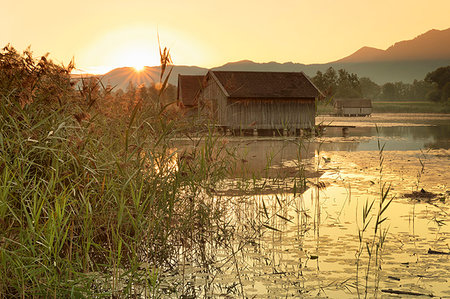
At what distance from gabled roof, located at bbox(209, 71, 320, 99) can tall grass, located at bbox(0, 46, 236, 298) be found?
85.8 ft

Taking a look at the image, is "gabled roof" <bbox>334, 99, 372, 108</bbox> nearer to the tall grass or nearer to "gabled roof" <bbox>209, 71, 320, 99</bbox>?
"gabled roof" <bbox>209, 71, 320, 99</bbox>

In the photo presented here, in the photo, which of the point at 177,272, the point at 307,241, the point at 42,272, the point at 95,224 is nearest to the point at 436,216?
the point at 307,241

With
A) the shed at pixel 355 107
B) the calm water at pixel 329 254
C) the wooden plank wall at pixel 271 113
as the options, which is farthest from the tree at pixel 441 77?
the calm water at pixel 329 254

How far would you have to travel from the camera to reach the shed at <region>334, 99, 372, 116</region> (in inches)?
4023

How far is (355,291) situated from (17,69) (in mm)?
4546

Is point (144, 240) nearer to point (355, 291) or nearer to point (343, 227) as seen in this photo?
point (355, 291)

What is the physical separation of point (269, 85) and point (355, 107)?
73.1 m

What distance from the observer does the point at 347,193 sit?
35.5 ft

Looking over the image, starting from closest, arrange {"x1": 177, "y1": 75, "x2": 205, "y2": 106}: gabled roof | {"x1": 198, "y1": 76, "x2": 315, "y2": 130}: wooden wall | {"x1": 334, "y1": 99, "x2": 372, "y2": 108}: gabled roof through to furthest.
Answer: {"x1": 198, "y1": 76, "x2": 315, "y2": 130}: wooden wall < {"x1": 177, "y1": 75, "x2": 205, "y2": 106}: gabled roof < {"x1": 334, "y1": 99, "x2": 372, "y2": 108}: gabled roof

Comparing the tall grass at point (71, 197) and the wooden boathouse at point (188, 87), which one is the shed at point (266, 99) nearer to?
the wooden boathouse at point (188, 87)

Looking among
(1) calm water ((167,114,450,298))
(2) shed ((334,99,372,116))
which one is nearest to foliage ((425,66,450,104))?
(2) shed ((334,99,372,116))

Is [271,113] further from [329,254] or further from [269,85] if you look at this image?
[329,254]

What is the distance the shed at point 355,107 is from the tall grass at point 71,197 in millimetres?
99420

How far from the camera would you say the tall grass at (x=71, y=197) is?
434 centimetres
